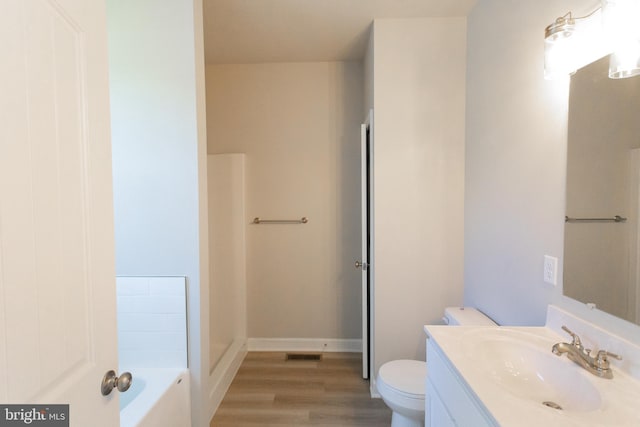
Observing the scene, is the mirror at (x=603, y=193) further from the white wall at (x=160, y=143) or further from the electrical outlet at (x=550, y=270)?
the white wall at (x=160, y=143)

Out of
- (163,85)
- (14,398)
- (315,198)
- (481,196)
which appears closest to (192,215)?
(163,85)

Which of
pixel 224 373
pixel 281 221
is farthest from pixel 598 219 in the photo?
pixel 224 373

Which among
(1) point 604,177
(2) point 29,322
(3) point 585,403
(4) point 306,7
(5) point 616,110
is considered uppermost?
(4) point 306,7

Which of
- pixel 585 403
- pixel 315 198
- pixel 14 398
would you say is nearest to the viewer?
pixel 14 398

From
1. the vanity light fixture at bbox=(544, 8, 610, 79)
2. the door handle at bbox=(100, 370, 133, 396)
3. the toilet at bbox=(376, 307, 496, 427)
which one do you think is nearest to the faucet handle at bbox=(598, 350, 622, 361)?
the toilet at bbox=(376, 307, 496, 427)

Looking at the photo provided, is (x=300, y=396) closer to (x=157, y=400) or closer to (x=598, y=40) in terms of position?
(x=157, y=400)

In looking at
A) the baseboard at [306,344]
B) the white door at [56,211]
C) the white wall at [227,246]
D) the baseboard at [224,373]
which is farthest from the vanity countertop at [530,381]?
the white wall at [227,246]

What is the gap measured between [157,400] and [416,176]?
193cm

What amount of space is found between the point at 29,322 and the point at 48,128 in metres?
0.40

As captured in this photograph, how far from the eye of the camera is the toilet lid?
5.10 ft

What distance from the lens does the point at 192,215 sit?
5.20ft

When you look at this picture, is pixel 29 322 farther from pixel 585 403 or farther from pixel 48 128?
pixel 585 403

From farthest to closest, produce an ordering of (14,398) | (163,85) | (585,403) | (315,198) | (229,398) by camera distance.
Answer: (315,198) < (229,398) < (163,85) < (585,403) < (14,398)

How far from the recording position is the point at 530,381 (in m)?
1.03
